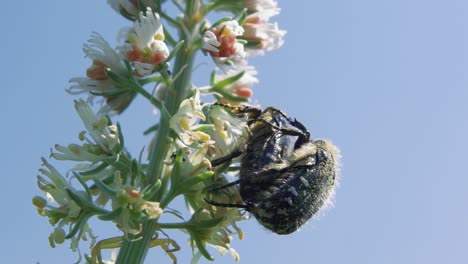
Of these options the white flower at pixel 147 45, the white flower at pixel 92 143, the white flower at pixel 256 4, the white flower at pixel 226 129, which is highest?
the white flower at pixel 256 4

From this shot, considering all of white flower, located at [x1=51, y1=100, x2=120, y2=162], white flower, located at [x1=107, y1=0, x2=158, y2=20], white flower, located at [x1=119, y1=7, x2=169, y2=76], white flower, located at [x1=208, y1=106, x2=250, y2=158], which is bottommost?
white flower, located at [x1=51, y1=100, x2=120, y2=162]

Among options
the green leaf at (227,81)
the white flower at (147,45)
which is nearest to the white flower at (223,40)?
the green leaf at (227,81)

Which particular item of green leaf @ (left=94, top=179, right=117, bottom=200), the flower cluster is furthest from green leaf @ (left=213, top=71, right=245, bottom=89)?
green leaf @ (left=94, top=179, right=117, bottom=200)

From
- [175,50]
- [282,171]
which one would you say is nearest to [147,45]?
[175,50]

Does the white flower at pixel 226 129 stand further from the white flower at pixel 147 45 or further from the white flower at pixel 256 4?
the white flower at pixel 256 4

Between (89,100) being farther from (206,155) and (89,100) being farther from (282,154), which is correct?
(282,154)

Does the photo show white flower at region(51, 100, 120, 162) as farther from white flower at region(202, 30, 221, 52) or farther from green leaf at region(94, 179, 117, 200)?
white flower at region(202, 30, 221, 52)

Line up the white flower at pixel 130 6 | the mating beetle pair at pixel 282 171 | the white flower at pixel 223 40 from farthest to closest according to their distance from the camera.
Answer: the white flower at pixel 130 6 < the white flower at pixel 223 40 < the mating beetle pair at pixel 282 171
